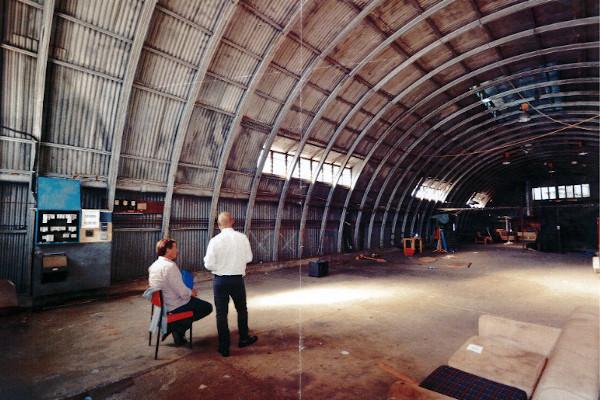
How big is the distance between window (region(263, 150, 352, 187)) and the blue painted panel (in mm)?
7438

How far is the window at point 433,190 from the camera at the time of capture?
25075mm

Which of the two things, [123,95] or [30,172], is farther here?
[123,95]

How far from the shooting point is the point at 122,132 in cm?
928

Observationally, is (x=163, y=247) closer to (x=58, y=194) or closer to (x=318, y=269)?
(x=58, y=194)

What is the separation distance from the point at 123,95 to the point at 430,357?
10.0 metres

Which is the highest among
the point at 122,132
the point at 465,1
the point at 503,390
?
the point at 465,1

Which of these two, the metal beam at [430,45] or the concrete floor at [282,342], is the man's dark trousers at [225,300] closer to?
the concrete floor at [282,342]

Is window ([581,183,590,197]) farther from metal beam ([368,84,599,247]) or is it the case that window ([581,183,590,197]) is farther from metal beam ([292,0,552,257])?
metal beam ([292,0,552,257])

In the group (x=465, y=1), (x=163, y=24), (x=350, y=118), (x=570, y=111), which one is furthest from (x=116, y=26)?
(x=570, y=111)

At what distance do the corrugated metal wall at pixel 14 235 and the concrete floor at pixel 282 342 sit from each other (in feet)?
6.44

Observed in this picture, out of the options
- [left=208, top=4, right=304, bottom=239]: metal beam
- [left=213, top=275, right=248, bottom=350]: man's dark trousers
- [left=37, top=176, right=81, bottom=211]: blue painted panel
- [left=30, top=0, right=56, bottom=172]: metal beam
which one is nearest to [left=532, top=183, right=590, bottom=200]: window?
[left=208, top=4, right=304, bottom=239]: metal beam

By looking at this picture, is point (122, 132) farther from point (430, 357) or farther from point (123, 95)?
point (430, 357)

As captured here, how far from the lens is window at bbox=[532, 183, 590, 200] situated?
1321 inches

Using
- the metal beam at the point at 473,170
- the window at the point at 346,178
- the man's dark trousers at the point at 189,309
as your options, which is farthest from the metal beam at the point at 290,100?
the metal beam at the point at 473,170
